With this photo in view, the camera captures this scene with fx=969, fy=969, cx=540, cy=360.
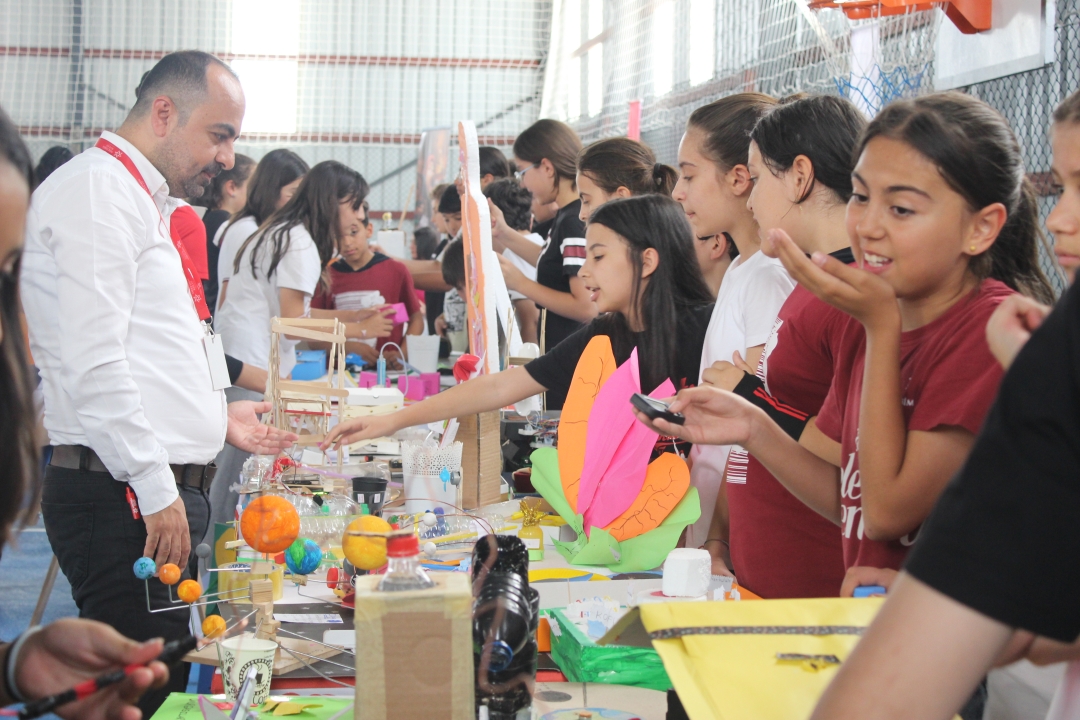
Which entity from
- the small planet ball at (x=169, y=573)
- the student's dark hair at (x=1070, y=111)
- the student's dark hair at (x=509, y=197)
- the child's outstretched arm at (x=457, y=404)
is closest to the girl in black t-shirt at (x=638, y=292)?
the child's outstretched arm at (x=457, y=404)

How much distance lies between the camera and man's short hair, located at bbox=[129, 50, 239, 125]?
198 centimetres

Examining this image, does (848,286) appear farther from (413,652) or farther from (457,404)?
(457,404)

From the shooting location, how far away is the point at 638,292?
2293 millimetres

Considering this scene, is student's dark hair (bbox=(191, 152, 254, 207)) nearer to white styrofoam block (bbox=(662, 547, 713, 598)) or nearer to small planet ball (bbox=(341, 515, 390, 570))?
small planet ball (bbox=(341, 515, 390, 570))

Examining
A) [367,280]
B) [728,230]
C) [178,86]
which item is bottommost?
[728,230]

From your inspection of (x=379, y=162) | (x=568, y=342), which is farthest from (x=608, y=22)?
(x=568, y=342)

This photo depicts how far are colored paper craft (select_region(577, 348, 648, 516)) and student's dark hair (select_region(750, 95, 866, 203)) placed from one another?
1.42ft

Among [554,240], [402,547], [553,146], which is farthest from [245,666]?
[553,146]

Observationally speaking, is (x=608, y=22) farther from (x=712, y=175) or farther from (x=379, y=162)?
(x=712, y=175)

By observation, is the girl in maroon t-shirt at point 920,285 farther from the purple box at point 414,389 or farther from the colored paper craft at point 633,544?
the purple box at point 414,389

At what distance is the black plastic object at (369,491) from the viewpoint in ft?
6.80

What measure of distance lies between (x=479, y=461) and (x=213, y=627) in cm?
106

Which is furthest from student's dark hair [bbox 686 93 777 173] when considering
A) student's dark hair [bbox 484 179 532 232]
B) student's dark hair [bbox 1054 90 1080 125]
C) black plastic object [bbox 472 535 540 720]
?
student's dark hair [bbox 484 179 532 232]

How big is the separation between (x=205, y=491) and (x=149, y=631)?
12.5 inches
